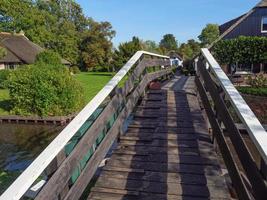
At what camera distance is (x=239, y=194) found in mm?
3365

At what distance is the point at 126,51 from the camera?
50375mm

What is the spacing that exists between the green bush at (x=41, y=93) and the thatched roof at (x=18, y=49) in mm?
19944

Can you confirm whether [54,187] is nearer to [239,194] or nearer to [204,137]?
[239,194]

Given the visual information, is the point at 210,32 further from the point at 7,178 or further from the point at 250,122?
the point at 250,122

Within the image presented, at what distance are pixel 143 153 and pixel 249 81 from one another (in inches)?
895

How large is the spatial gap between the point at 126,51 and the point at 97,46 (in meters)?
16.1

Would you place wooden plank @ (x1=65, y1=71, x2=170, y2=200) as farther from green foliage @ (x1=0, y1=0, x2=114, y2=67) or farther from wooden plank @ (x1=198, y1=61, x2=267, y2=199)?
green foliage @ (x1=0, y1=0, x2=114, y2=67)

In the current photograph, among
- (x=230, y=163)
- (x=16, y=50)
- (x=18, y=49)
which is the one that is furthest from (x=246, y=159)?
(x=18, y=49)

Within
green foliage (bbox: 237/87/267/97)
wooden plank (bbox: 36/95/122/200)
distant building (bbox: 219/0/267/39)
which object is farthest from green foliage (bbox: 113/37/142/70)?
wooden plank (bbox: 36/95/122/200)

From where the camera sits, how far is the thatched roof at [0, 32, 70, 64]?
46281 mm

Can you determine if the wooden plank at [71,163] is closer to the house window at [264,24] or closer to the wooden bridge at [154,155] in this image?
the wooden bridge at [154,155]

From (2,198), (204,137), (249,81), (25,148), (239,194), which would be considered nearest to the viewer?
(2,198)

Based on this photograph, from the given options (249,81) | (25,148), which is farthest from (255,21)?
(25,148)

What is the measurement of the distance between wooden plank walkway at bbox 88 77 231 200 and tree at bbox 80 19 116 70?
59.3 metres
